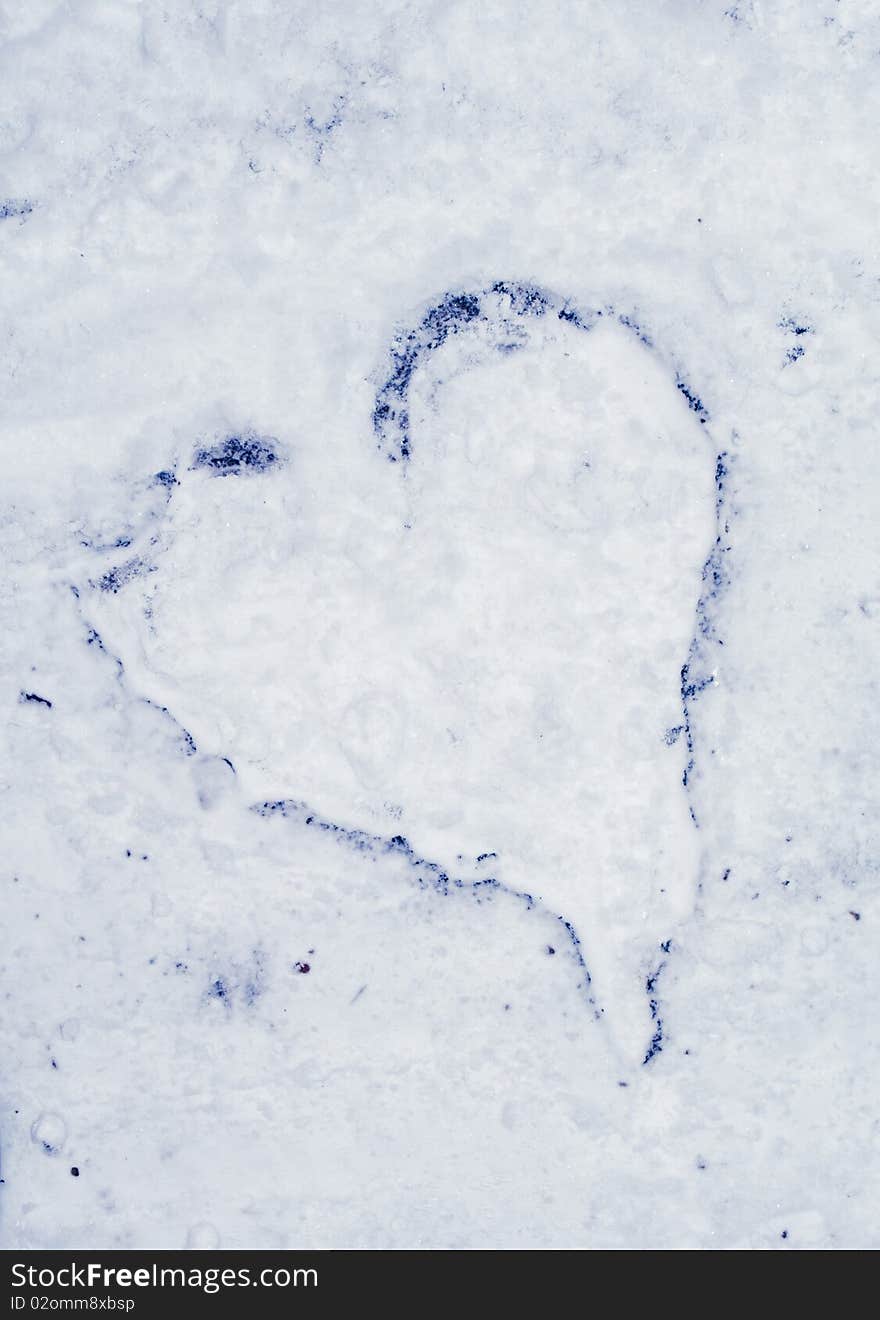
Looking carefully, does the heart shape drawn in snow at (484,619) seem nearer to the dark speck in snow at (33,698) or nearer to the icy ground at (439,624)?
the icy ground at (439,624)

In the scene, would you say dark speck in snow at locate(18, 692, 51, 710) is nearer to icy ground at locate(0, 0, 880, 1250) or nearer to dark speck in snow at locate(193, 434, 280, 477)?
icy ground at locate(0, 0, 880, 1250)

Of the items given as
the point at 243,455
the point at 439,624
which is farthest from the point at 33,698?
the point at 439,624

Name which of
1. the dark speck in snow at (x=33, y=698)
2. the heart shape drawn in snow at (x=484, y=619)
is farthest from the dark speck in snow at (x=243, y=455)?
the dark speck in snow at (x=33, y=698)

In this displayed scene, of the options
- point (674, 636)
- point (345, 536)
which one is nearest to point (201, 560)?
point (345, 536)

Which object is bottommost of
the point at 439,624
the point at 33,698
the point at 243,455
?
the point at 33,698

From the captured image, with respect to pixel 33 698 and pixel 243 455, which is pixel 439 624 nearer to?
pixel 243 455

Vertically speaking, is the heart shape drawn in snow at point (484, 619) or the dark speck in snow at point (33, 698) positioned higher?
the heart shape drawn in snow at point (484, 619)

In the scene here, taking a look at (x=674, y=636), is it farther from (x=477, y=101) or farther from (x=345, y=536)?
(x=477, y=101)

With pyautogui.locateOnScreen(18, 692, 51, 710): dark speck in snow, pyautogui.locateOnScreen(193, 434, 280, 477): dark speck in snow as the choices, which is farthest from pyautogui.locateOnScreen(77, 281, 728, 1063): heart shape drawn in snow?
pyautogui.locateOnScreen(18, 692, 51, 710): dark speck in snow
